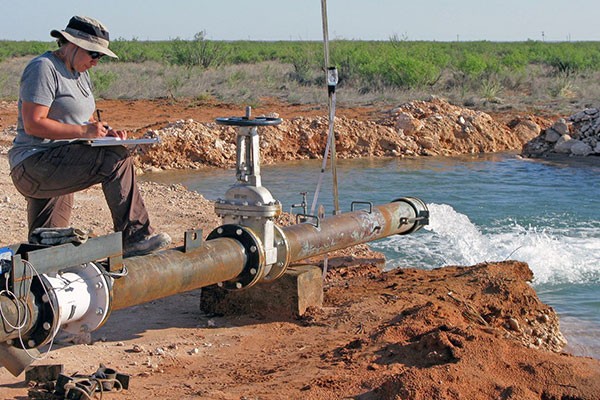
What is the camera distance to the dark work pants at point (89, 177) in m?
5.23

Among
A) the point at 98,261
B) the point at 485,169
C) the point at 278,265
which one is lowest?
the point at 485,169

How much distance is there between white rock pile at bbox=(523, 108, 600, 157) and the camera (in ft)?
63.2

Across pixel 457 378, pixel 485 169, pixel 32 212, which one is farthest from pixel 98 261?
pixel 485 169

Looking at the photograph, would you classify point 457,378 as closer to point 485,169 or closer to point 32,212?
point 32,212

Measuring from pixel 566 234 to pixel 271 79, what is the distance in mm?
23249

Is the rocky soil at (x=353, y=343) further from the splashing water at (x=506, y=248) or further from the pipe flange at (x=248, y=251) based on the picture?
the splashing water at (x=506, y=248)

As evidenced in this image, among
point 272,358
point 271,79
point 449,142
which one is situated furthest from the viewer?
point 271,79

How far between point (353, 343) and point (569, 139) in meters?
15.1

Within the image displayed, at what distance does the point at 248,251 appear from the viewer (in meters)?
5.61

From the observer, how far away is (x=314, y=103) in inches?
1013

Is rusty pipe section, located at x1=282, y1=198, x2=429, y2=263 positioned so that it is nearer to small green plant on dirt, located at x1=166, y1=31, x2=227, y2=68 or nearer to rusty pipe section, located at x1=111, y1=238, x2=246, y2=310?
rusty pipe section, located at x1=111, y1=238, x2=246, y2=310

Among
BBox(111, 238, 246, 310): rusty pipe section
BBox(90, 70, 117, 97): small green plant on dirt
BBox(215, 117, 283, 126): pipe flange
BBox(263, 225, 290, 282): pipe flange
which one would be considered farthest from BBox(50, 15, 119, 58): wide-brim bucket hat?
BBox(90, 70, 117, 97): small green plant on dirt

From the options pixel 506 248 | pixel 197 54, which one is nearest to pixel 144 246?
pixel 506 248

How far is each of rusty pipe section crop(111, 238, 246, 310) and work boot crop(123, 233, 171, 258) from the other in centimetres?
27
